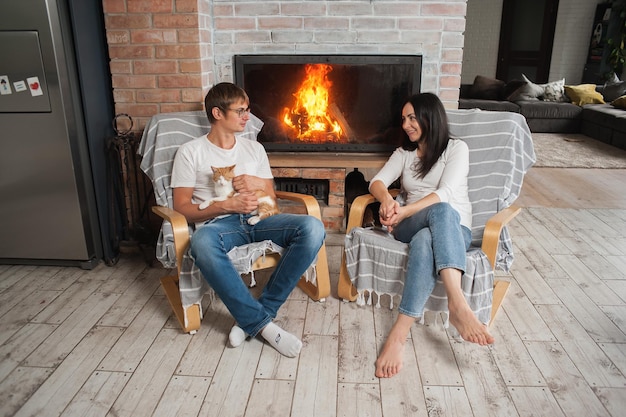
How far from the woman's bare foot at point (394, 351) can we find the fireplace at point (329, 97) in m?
1.51

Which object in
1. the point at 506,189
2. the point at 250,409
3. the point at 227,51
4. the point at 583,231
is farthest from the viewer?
the point at 583,231

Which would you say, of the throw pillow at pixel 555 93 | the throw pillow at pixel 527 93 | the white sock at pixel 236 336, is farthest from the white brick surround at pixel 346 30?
the throw pillow at pixel 555 93

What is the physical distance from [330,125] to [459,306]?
5.64 ft

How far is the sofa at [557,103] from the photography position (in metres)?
6.32

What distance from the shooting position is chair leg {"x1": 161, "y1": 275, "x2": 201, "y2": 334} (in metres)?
2.16

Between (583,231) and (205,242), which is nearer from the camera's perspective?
(205,242)

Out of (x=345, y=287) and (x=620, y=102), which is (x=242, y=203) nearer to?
(x=345, y=287)

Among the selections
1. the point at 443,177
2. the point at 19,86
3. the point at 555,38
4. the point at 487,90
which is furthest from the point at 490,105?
the point at 19,86

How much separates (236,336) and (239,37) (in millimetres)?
1873

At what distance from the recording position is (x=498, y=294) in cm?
240

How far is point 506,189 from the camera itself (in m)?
2.41

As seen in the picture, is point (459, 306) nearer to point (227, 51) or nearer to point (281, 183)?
point (281, 183)

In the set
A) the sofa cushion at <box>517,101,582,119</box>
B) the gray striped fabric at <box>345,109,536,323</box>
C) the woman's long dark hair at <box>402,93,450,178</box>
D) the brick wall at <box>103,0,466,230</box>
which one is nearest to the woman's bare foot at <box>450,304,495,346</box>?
the gray striped fabric at <box>345,109,536,323</box>

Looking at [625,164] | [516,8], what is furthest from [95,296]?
[516,8]
